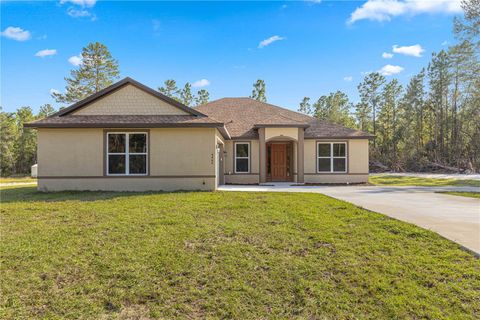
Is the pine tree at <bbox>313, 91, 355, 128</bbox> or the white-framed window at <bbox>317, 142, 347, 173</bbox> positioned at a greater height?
the pine tree at <bbox>313, 91, 355, 128</bbox>

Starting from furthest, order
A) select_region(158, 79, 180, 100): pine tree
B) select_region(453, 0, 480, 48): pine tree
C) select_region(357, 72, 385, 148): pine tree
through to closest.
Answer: select_region(158, 79, 180, 100): pine tree → select_region(357, 72, 385, 148): pine tree → select_region(453, 0, 480, 48): pine tree

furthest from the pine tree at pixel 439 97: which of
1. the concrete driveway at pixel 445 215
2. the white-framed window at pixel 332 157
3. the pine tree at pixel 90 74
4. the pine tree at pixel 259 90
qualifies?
the pine tree at pixel 90 74

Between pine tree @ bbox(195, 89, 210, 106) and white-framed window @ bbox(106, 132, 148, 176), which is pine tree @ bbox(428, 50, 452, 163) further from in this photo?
white-framed window @ bbox(106, 132, 148, 176)

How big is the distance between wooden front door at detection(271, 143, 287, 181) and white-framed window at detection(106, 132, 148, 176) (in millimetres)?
8236

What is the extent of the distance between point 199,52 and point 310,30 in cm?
822

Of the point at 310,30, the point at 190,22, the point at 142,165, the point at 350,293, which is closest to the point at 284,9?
the point at 310,30

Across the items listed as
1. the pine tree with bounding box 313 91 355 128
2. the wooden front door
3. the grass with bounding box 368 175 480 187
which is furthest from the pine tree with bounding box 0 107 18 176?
the pine tree with bounding box 313 91 355 128

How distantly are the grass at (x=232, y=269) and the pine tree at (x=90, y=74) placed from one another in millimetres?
34094

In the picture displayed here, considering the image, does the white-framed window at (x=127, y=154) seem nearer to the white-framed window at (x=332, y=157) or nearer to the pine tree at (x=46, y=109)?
the white-framed window at (x=332, y=157)

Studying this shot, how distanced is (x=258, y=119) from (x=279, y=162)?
324cm

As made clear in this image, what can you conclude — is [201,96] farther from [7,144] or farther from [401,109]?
[401,109]

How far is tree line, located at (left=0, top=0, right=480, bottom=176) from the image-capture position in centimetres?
2941

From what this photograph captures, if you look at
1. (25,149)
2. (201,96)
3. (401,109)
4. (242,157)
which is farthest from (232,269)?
(25,149)

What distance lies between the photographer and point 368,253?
186 inches
